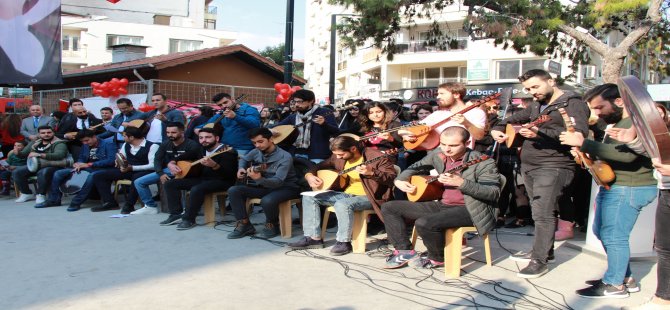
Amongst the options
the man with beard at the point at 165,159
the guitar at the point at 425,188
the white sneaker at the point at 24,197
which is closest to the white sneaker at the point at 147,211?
the man with beard at the point at 165,159

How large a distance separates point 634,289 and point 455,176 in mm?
1531

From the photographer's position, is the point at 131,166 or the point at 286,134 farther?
the point at 131,166

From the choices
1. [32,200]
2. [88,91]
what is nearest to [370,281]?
[32,200]

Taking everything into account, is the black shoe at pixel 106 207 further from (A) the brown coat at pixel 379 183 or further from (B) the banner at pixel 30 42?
(A) the brown coat at pixel 379 183

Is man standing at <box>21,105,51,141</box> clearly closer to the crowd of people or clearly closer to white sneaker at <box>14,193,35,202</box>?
the crowd of people

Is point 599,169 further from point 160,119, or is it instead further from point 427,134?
point 160,119

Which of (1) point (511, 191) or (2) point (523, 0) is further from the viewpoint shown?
(2) point (523, 0)

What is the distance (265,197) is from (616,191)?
140 inches

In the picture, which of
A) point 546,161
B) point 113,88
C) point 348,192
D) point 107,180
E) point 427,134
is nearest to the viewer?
point 546,161

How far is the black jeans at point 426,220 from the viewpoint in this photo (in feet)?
15.2

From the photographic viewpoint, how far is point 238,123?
294 inches

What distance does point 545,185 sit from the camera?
14.9ft

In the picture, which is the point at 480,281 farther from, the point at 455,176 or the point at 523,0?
the point at 523,0

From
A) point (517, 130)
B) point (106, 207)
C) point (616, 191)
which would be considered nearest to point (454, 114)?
point (517, 130)
